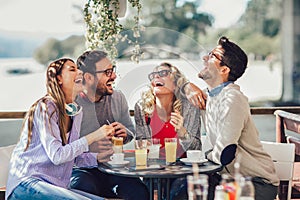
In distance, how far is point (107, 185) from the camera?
298 centimetres

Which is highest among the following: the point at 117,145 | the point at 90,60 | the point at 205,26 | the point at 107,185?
the point at 205,26

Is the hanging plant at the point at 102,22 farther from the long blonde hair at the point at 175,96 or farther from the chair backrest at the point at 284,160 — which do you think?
the chair backrest at the point at 284,160

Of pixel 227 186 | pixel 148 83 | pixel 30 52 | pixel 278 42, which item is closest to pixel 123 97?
pixel 148 83

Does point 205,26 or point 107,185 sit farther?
point 205,26

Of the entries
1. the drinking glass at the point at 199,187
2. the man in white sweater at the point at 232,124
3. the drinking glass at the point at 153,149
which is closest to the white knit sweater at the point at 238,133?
the man in white sweater at the point at 232,124

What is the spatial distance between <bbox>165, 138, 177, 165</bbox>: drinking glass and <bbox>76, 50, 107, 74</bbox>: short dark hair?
50cm

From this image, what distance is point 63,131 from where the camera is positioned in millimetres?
2672

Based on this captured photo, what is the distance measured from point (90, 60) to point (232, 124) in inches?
Result: 29.6

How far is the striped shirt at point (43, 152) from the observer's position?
2.57 metres

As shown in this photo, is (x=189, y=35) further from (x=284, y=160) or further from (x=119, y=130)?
(x=119, y=130)

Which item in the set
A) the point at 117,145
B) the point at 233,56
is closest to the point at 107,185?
the point at 117,145

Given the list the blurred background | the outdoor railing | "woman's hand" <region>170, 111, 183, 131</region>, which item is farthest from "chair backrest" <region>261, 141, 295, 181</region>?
the blurred background

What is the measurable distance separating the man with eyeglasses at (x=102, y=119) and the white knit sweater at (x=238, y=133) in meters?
0.42

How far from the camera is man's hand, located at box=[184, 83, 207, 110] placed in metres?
2.89
